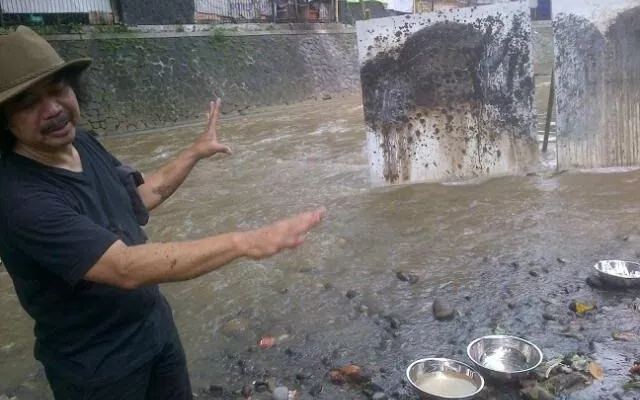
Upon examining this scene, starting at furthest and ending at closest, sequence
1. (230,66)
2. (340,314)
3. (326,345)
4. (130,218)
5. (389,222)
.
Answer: (230,66) < (389,222) < (340,314) < (326,345) < (130,218)

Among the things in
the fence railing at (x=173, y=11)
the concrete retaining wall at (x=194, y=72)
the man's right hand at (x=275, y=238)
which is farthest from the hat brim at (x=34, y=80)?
the fence railing at (x=173, y=11)

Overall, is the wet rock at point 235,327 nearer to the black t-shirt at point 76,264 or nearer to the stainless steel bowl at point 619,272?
the black t-shirt at point 76,264

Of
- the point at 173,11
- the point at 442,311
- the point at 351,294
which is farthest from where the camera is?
the point at 173,11

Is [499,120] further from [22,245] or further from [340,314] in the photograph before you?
[22,245]

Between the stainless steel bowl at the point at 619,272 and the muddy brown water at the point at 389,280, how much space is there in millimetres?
70

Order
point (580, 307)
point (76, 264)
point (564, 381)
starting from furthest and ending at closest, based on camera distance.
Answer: point (580, 307)
point (564, 381)
point (76, 264)

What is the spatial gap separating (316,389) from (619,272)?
2223 mm

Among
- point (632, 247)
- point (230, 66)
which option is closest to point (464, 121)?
point (632, 247)

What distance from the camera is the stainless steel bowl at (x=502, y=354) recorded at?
2828mm

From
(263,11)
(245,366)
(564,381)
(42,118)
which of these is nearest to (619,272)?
(564,381)

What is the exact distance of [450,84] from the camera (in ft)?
20.3

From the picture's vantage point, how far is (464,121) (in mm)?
6227

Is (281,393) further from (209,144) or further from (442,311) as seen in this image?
(209,144)

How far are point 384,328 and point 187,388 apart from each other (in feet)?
4.77
